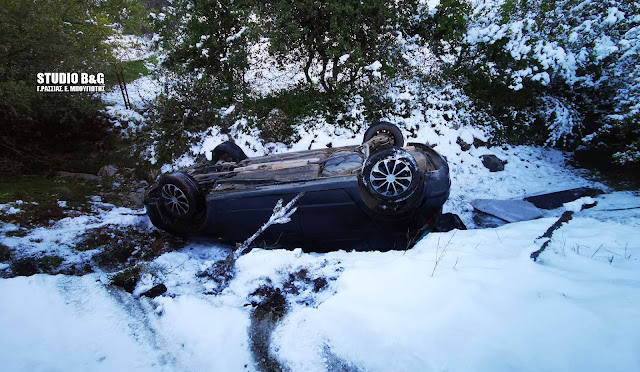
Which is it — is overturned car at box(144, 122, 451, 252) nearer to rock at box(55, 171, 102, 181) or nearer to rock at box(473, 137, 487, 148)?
rock at box(473, 137, 487, 148)

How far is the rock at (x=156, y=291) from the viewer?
116 inches

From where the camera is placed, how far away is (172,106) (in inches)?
316

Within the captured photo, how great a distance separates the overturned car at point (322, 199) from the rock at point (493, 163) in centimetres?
288

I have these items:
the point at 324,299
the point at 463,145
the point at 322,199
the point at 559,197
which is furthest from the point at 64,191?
the point at 559,197

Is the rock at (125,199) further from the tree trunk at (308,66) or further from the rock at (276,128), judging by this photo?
the tree trunk at (308,66)

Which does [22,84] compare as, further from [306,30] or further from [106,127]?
[306,30]

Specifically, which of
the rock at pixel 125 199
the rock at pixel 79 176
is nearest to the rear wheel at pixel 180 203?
the rock at pixel 125 199

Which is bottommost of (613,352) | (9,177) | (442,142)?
(9,177)

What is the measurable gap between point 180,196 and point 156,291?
1.47 meters

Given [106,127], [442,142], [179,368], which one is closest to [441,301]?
[179,368]

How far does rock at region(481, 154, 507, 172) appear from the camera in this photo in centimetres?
651

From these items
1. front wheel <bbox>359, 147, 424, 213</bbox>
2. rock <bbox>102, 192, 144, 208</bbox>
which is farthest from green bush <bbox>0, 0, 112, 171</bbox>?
front wheel <bbox>359, 147, 424, 213</bbox>

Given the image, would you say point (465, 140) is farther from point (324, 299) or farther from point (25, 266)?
point (25, 266)

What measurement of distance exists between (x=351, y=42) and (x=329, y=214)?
16.5 ft
